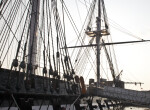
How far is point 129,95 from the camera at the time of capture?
84.7ft

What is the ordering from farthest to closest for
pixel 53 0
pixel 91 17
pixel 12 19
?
pixel 91 17 → pixel 53 0 → pixel 12 19

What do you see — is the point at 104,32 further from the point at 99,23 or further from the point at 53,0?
the point at 53,0

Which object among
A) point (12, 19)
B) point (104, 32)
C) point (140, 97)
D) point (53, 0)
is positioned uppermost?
point (104, 32)

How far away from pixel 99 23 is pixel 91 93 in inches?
710

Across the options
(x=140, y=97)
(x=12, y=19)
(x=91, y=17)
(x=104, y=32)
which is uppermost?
(x=91, y=17)

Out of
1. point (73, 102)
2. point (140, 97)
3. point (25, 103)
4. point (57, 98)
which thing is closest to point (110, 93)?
point (140, 97)

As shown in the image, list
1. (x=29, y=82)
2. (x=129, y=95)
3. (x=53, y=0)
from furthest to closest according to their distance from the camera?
1. (x=129, y=95)
2. (x=53, y=0)
3. (x=29, y=82)

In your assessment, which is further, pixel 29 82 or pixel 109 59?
pixel 109 59

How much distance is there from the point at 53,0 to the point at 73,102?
8316mm

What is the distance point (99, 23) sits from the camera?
1414 inches

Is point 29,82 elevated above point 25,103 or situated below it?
above

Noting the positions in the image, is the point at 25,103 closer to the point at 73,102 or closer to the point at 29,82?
the point at 29,82

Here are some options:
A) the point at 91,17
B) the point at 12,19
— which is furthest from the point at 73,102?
the point at 91,17

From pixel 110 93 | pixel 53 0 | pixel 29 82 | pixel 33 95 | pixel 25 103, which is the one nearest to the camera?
pixel 25 103
